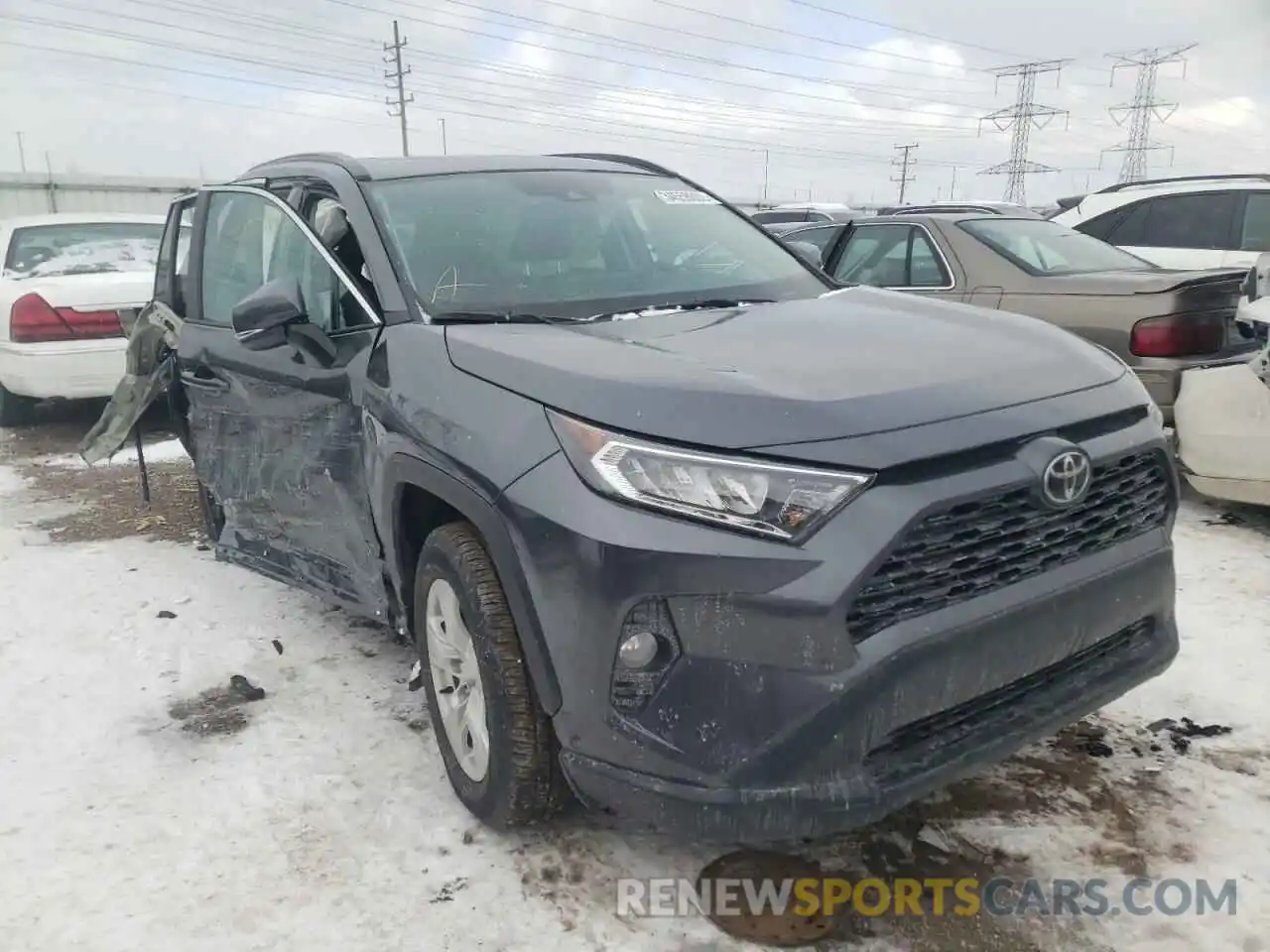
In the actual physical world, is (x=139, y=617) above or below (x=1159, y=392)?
below

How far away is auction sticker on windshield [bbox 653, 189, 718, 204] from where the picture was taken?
3.86 metres

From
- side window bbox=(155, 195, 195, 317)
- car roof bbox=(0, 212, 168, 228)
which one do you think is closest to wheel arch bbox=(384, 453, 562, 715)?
side window bbox=(155, 195, 195, 317)

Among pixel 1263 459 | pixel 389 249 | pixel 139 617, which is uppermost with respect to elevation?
pixel 389 249

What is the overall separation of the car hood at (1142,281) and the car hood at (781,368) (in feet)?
9.40

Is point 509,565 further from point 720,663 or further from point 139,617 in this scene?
point 139,617

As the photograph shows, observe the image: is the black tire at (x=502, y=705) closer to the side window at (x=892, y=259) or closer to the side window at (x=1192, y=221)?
the side window at (x=892, y=259)

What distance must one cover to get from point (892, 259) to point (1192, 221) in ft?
9.17

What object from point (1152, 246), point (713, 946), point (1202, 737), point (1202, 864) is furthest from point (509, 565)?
point (1152, 246)

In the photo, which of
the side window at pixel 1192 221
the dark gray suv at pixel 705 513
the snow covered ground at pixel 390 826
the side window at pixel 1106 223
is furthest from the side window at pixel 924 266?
the dark gray suv at pixel 705 513

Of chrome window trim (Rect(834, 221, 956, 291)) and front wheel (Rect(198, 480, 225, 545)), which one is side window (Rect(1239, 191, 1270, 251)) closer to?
chrome window trim (Rect(834, 221, 956, 291))

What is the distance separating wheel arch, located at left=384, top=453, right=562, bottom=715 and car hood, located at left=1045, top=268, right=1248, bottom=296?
4.22 m

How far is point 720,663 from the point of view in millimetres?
2002

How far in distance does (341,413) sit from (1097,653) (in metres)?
2.24

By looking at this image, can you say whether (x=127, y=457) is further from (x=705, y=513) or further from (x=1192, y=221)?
(x=1192, y=221)
